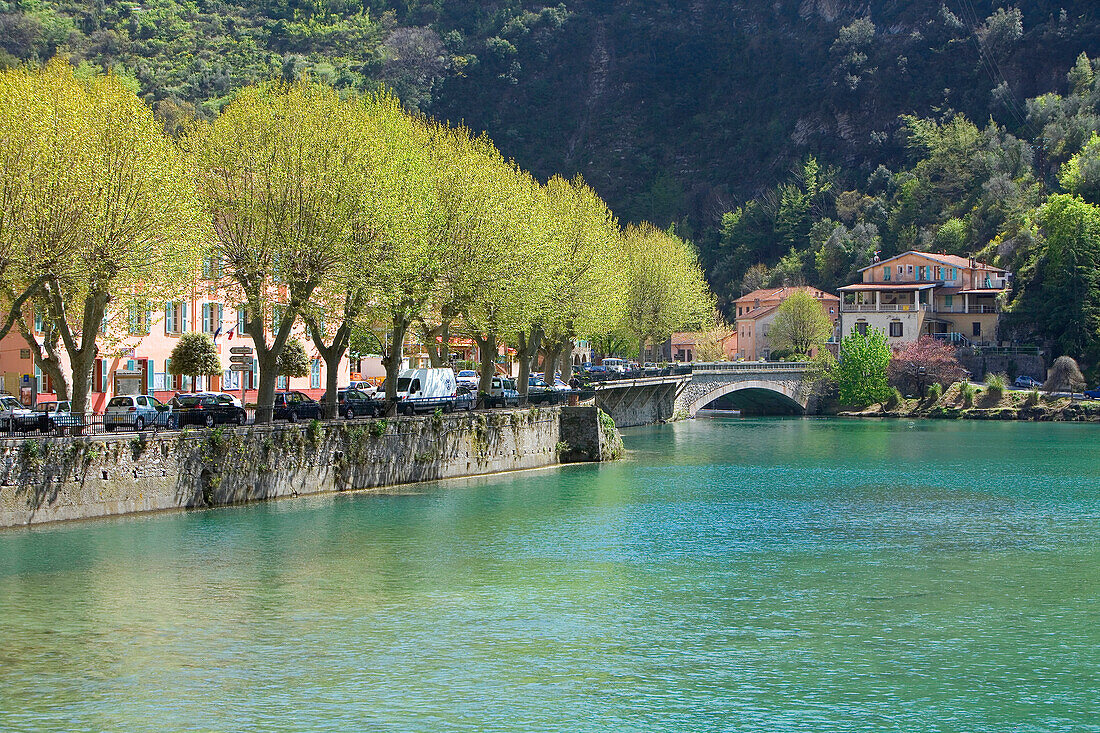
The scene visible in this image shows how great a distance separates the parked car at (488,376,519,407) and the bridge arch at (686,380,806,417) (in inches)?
→ 1651

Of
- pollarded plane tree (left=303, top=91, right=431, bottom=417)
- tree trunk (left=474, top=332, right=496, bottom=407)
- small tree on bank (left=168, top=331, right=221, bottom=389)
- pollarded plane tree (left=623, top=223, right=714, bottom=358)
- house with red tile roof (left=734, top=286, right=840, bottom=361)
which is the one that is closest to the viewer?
pollarded plane tree (left=303, top=91, right=431, bottom=417)

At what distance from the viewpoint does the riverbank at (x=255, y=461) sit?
128ft

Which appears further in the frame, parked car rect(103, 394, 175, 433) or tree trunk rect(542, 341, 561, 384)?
tree trunk rect(542, 341, 561, 384)

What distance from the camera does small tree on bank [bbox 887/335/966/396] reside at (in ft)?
415

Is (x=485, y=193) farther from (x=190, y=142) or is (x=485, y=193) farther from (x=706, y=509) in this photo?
(x=706, y=509)

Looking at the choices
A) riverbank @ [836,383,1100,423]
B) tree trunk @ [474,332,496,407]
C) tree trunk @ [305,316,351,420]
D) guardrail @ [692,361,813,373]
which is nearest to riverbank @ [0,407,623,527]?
tree trunk @ [305,316,351,420]

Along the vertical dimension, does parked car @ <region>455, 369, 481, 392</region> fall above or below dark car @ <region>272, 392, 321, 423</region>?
above

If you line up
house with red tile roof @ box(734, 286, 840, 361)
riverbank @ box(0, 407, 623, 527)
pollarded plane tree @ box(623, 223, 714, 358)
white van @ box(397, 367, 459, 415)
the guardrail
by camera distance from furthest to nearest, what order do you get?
house with red tile roof @ box(734, 286, 840, 361), the guardrail, pollarded plane tree @ box(623, 223, 714, 358), white van @ box(397, 367, 459, 415), riverbank @ box(0, 407, 623, 527)

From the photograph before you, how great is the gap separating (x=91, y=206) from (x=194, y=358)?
22144 millimetres

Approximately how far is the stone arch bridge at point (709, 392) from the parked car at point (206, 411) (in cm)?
3885

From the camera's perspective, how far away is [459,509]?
48406 millimetres

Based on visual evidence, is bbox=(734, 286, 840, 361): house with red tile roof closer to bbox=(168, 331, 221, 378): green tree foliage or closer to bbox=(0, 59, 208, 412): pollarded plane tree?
bbox=(168, 331, 221, 378): green tree foliage

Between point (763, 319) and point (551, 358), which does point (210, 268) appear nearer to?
point (551, 358)

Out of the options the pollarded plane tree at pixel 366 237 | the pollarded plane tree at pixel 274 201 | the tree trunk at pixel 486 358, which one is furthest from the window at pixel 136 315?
the tree trunk at pixel 486 358
